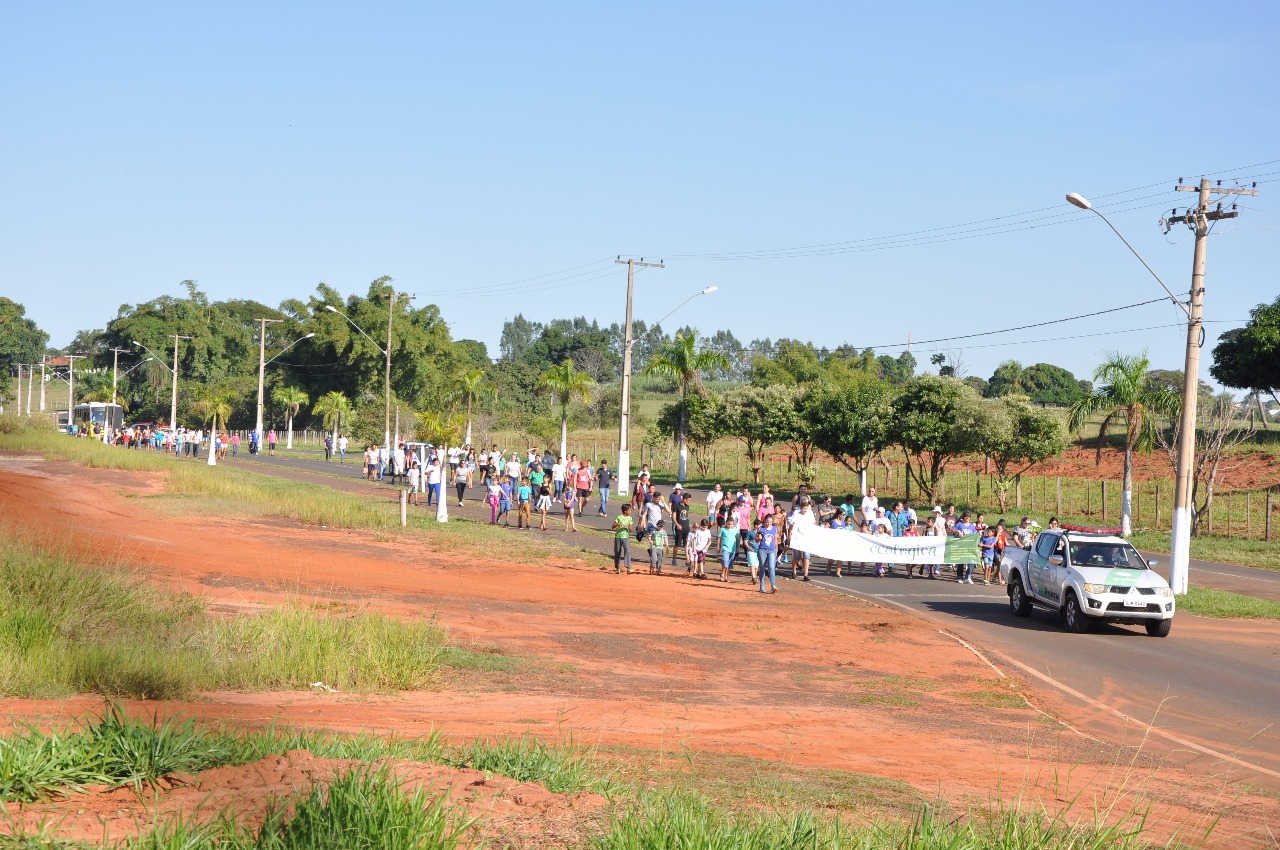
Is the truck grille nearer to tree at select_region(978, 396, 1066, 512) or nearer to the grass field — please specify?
the grass field

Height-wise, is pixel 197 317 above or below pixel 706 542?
above

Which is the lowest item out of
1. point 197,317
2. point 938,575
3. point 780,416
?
point 938,575

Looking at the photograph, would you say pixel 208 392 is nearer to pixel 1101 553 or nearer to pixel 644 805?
pixel 1101 553

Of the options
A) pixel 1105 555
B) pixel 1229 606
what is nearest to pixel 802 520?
pixel 1105 555

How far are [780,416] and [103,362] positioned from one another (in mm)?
95406

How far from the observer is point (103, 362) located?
12569 centimetres

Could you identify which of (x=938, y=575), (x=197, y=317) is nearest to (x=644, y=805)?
(x=938, y=575)

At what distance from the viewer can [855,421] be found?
4916 cm

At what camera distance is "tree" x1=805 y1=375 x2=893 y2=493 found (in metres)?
48.4

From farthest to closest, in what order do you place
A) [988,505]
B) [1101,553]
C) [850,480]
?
[850,480]
[988,505]
[1101,553]

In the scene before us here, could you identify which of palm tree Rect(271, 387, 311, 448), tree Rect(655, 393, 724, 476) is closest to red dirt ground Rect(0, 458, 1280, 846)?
tree Rect(655, 393, 724, 476)

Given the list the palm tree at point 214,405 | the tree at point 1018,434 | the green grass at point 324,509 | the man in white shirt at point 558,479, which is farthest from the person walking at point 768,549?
the palm tree at point 214,405

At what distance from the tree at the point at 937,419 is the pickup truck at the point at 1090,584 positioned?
920 inches

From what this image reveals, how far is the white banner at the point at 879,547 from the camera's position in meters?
27.6
